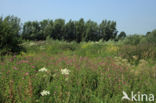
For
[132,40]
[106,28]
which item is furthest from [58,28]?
[132,40]

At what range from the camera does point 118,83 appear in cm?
393

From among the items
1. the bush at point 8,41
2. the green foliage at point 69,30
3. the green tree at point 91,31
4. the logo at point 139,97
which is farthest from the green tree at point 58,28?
the logo at point 139,97

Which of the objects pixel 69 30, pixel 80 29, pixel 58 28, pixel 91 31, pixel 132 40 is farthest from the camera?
pixel 69 30

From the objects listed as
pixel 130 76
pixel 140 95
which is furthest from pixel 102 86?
pixel 130 76

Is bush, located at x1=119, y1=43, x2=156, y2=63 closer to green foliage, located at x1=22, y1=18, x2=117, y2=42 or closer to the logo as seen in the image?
the logo

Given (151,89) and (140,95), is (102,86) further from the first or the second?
(151,89)

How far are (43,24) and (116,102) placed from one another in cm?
3856

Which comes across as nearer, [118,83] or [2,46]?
[118,83]

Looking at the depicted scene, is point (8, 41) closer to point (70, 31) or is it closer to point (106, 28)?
point (70, 31)

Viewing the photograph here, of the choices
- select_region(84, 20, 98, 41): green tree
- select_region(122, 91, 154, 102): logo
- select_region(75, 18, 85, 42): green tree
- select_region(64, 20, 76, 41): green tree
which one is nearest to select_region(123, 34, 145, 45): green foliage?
select_region(122, 91, 154, 102): logo

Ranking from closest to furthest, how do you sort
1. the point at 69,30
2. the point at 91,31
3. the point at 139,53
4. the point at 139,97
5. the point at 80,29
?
the point at 139,97 → the point at 139,53 → the point at 91,31 → the point at 80,29 → the point at 69,30

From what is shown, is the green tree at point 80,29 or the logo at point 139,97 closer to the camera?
the logo at point 139,97

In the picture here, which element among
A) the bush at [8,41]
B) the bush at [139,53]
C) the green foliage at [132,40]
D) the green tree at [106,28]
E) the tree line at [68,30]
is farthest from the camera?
the green tree at [106,28]

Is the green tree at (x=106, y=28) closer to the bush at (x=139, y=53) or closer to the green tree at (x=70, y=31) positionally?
the green tree at (x=70, y=31)
